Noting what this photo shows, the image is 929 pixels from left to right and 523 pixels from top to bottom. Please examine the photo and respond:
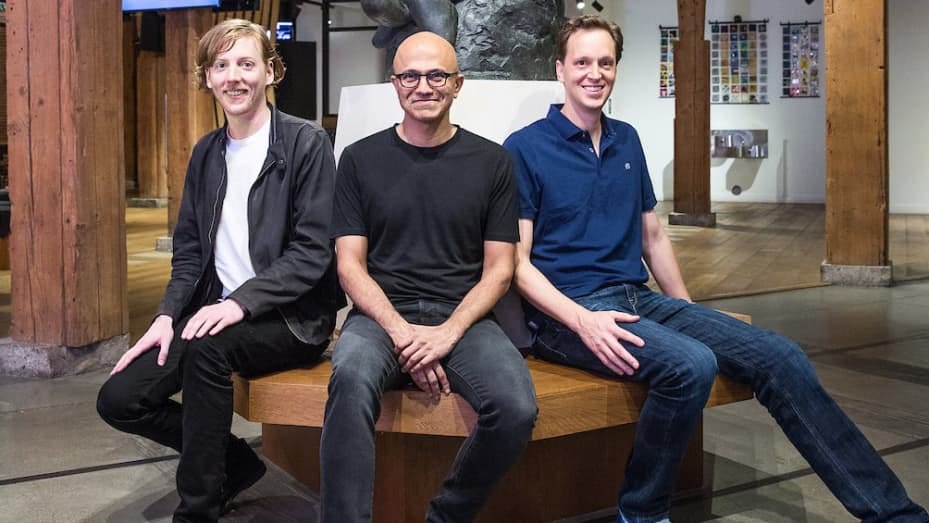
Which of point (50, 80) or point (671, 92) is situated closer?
point (50, 80)

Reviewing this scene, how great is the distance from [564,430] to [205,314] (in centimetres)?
81

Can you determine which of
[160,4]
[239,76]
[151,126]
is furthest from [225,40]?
[151,126]

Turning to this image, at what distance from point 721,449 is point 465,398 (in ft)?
4.25

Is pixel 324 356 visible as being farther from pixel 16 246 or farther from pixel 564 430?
pixel 16 246

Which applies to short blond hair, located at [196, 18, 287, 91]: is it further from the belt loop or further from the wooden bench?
the belt loop

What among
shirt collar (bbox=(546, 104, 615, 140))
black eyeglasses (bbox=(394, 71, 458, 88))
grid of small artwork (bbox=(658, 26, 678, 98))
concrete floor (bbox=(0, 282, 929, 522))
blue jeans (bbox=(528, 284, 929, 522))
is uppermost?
grid of small artwork (bbox=(658, 26, 678, 98))

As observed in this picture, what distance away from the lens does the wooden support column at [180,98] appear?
27.9 feet

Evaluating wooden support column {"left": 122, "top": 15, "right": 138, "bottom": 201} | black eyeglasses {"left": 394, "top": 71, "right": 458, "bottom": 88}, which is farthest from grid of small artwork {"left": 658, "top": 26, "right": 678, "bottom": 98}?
black eyeglasses {"left": 394, "top": 71, "right": 458, "bottom": 88}

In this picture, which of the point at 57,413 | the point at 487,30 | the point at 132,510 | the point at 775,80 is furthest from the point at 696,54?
the point at 132,510

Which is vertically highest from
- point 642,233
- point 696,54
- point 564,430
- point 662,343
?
point 696,54

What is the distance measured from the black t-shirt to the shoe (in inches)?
23.0

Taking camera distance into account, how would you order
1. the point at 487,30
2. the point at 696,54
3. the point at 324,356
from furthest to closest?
1. the point at 696,54
2. the point at 487,30
3. the point at 324,356

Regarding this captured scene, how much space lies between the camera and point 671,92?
47.8ft

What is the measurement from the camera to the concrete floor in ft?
8.93
